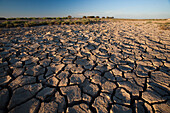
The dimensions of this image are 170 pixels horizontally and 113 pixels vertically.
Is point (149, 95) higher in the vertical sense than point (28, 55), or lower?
lower

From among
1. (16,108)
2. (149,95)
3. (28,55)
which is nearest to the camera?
(16,108)

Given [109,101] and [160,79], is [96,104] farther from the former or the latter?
[160,79]

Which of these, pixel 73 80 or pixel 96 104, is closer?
pixel 96 104

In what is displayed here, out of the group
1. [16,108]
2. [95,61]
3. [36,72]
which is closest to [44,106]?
[16,108]

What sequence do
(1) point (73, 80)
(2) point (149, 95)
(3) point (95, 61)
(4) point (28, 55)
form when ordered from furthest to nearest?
(4) point (28, 55) → (3) point (95, 61) → (1) point (73, 80) → (2) point (149, 95)

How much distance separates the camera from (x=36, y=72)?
1577mm

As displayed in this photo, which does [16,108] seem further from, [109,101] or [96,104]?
[109,101]

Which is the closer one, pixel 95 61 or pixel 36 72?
pixel 36 72

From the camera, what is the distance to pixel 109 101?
1.06 m

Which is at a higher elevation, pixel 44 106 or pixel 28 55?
pixel 28 55

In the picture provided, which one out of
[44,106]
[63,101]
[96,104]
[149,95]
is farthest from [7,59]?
[149,95]

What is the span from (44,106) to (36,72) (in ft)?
2.61

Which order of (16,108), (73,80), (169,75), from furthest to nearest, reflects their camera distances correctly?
(169,75), (73,80), (16,108)

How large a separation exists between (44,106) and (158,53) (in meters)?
3.00
